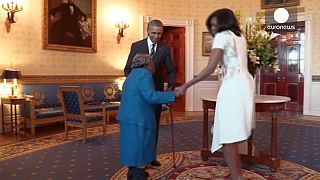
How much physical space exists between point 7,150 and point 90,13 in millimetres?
4278

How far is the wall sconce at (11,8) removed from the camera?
255 inches

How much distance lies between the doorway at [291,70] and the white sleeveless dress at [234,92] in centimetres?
743

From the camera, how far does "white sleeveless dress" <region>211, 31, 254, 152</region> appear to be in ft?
8.81

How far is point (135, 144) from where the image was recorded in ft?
9.85

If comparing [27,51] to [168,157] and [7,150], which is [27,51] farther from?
[168,157]

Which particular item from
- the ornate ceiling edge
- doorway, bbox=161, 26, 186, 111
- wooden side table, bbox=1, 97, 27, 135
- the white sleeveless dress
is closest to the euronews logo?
doorway, bbox=161, 26, 186, 111

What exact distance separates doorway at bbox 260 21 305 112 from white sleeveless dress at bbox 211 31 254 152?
7.43 metres

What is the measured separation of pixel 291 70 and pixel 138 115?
25.9 ft

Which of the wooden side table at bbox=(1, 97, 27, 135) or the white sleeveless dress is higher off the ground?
the white sleeveless dress

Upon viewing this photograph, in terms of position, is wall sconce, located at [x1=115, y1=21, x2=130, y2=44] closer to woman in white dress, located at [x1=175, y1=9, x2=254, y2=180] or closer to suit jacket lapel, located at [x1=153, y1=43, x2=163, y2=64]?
suit jacket lapel, located at [x1=153, y1=43, x2=163, y2=64]

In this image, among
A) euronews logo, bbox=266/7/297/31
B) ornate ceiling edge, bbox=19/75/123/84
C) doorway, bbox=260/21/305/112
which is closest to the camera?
ornate ceiling edge, bbox=19/75/123/84

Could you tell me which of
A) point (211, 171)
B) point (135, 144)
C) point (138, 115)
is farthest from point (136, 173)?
point (211, 171)

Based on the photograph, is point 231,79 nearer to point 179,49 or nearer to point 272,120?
point 272,120

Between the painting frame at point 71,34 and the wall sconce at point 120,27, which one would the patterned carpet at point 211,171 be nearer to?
the painting frame at point 71,34
